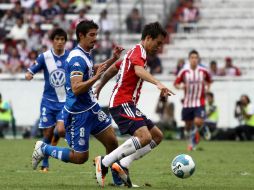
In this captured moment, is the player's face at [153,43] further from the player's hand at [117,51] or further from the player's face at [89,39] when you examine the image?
the player's face at [89,39]

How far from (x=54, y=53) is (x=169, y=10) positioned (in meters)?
18.7

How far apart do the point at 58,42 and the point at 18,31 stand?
18922mm

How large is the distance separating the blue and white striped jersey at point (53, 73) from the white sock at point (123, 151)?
431 centimetres

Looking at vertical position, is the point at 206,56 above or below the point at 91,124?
below

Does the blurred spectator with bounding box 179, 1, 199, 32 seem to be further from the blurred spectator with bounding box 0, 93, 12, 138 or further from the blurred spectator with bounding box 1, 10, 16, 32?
the blurred spectator with bounding box 0, 93, 12, 138

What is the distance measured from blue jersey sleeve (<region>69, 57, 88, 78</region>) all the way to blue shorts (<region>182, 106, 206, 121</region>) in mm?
10973

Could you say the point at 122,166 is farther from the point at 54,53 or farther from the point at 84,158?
the point at 54,53

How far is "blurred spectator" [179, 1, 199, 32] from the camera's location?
34688mm

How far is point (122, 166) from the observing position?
44.1ft

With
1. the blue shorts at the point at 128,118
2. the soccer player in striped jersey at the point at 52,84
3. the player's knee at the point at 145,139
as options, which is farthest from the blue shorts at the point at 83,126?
the soccer player in striped jersey at the point at 52,84

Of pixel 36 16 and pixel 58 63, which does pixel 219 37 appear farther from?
pixel 58 63

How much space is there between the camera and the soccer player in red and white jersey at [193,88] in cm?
2403

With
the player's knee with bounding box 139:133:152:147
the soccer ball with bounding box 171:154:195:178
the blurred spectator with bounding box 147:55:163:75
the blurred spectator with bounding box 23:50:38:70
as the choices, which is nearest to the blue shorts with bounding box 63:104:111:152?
the player's knee with bounding box 139:133:152:147

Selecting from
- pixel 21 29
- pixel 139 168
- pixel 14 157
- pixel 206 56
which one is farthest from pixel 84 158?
pixel 21 29
